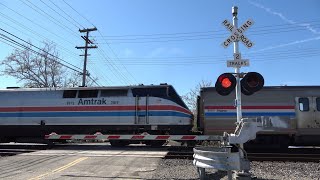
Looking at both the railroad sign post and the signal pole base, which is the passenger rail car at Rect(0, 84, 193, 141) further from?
the signal pole base

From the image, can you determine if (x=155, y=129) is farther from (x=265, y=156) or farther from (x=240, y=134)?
(x=240, y=134)

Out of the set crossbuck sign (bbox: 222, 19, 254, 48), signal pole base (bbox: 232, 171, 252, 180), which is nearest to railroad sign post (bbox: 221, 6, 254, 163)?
crossbuck sign (bbox: 222, 19, 254, 48)

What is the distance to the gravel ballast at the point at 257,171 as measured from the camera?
36.4 ft

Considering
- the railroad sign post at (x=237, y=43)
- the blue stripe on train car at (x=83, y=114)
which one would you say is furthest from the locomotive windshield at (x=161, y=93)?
the railroad sign post at (x=237, y=43)

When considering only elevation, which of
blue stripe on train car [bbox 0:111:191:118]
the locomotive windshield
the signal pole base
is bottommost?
the signal pole base

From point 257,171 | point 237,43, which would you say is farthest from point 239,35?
point 257,171

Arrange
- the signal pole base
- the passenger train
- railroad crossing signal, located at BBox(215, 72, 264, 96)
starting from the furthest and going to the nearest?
the passenger train
railroad crossing signal, located at BBox(215, 72, 264, 96)
the signal pole base

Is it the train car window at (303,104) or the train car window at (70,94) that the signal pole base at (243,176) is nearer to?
the train car window at (303,104)

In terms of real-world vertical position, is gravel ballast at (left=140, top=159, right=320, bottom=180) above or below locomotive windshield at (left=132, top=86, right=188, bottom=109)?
below

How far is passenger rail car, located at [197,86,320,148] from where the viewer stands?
62.5 feet

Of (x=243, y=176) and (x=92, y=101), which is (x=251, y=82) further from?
(x=92, y=101)

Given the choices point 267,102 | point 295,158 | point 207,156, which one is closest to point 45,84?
point 267,102

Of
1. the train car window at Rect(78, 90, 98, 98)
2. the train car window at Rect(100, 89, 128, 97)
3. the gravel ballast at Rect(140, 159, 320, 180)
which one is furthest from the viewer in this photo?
the train car window at Rect(78, 90, 98, 98)

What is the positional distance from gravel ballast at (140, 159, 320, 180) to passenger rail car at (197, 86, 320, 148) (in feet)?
15.9
